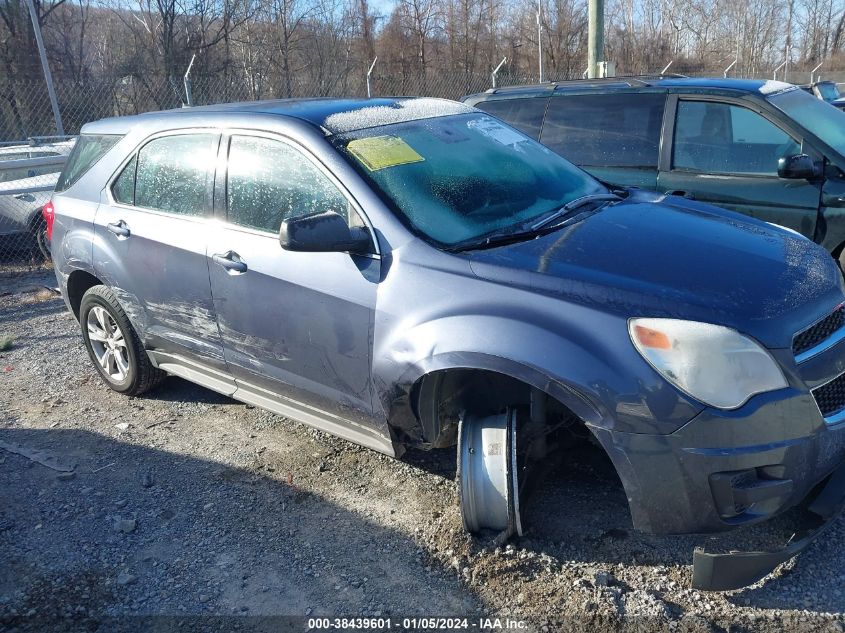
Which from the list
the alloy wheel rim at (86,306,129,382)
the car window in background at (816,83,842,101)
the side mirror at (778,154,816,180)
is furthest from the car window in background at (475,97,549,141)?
the car window in background at (816,83,842,101)

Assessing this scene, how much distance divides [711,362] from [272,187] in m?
2.16

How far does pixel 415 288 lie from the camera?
9.67 feet

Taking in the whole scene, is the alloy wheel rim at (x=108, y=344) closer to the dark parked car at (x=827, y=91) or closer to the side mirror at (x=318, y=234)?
the side mirror at (x=318, y=234)

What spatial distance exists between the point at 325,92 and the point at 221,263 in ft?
46.1

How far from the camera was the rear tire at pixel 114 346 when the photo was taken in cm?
457

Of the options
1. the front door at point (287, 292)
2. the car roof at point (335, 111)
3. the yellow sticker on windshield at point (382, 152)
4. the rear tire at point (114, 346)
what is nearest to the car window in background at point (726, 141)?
the car roof at point (335, 111)

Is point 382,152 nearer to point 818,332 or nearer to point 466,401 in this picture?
point 466,401

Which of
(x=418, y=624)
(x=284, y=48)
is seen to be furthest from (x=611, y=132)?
(x=284, y=48)

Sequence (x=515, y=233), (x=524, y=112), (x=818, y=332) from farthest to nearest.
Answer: (x=524, y=112), (x=515, y=233), (x=818, y=332)

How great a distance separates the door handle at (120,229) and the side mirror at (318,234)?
1649 mm

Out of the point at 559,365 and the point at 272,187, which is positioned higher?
the point at 272,187

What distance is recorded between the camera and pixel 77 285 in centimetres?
490

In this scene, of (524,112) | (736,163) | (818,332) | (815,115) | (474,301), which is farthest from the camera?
(524,112)

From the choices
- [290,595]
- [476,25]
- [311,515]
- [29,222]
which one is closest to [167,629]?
[290,595]
